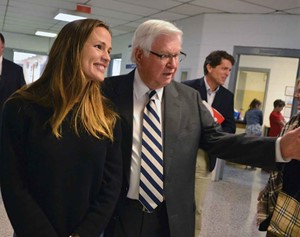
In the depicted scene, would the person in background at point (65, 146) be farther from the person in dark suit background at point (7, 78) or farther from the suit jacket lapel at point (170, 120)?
the person in dark suit background at point (7, 78)

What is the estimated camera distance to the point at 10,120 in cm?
112

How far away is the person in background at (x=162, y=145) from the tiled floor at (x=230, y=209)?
1867 mm

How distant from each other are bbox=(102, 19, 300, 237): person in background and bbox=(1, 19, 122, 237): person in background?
0.10 m

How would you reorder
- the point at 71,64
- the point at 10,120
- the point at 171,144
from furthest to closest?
the point at 171,144, the point at 71,64, the point at 10,120

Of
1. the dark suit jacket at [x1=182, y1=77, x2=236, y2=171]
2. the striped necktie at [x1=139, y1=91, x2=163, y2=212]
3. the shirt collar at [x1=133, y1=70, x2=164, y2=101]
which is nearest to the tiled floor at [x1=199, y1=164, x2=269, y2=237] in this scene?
the dark suit jacket at [x1=182, y1=77, x2=236, y2=171]

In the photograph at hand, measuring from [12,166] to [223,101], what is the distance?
2.27m

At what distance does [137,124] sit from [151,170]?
20 cm

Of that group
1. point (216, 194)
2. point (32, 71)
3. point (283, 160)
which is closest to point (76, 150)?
point (283, 160)

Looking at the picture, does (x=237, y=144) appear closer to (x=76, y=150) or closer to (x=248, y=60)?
(x=76, y=150)

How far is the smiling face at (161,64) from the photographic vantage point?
4.74 feet

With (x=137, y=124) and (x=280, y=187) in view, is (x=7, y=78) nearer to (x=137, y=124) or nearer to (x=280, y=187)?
(x=137, y=124)

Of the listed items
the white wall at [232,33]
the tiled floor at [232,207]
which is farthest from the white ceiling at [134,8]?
the tiled floor at [232,207]

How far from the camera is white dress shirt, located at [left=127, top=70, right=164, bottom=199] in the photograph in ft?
4.52

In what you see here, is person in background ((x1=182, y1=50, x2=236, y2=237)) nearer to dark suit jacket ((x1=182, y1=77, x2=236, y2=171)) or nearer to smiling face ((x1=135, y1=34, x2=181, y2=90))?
dark suit jacket ((x1=182, y1=77, x2=236, y2=171))
